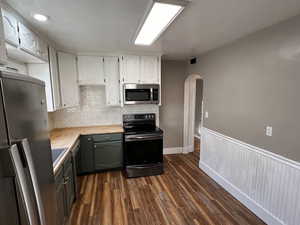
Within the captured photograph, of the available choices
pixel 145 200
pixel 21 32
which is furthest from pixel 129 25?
pixel 145 200

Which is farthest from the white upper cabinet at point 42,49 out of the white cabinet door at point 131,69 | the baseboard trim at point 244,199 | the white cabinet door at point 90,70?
the baseboard trim at point 244,199

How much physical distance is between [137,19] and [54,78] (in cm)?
173

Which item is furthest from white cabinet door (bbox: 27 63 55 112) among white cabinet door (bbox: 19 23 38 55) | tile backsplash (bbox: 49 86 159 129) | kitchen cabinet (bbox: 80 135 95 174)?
tile backsplash (bbox: 49 86 159 129)

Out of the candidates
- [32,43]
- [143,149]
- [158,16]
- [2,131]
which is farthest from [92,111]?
[2,131]

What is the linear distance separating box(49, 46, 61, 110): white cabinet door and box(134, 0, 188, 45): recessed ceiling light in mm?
1438

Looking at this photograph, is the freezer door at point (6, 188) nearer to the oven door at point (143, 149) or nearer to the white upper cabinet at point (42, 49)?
the white upper cabinet at point (42, 49)

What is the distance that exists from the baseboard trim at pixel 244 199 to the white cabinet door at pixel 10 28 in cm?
335

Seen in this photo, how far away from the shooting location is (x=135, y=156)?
3.10m

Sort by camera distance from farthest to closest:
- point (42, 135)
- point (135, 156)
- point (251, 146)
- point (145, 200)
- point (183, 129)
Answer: point (183, 129)
point (135, 156)
point (145, 200)
point (251, 146)
point (42, 135)

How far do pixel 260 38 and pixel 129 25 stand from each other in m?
1.67

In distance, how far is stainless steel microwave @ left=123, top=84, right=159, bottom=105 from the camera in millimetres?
3193

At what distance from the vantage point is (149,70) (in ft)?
10.9

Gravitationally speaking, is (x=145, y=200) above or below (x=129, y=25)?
below

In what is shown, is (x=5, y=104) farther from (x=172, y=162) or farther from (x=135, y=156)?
(x=172, y=162)
